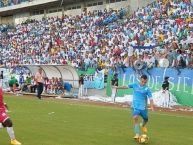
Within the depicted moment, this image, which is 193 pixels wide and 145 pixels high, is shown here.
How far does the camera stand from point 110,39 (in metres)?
40.9

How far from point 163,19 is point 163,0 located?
13.8 feet

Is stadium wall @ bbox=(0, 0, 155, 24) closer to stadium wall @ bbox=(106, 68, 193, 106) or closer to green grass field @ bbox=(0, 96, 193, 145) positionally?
stadium wall @ bbox=(106, 68, 193, 106)

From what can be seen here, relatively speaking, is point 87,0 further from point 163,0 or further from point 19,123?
point 19,123

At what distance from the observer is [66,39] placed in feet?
158

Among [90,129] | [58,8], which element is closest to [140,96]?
[90,129]

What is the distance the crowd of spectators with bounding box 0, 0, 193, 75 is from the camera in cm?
3164

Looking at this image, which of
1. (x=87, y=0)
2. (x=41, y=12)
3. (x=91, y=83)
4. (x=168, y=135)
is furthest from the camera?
(x=41, y=12)

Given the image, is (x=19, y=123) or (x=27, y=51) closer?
(x=19, y=123)

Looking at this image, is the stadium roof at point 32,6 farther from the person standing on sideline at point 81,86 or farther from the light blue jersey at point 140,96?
the light blue jersey at point 140,96

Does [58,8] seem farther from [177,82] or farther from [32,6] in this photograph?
[177,82]

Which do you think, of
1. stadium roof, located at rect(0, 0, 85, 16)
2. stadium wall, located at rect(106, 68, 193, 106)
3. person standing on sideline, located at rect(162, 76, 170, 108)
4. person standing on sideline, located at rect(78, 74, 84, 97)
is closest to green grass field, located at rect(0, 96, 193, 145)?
person standing on sideline, located at rect(162, 76, 170, 108)

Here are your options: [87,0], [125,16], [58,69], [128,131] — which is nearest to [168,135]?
[128,131]

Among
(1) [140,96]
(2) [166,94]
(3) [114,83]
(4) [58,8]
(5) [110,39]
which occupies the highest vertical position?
(4) [58,8]

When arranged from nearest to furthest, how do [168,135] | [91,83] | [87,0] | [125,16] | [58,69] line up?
[168,135] < [91,83] < [58,69] < [125,16] < [87,0]
